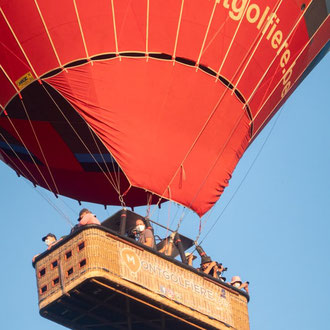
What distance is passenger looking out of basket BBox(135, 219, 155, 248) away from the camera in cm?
1702

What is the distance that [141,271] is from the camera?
53.7 ft

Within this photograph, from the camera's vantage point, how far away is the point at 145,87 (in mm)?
17844

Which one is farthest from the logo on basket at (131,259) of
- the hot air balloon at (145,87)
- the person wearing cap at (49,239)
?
the person wearing cap at (49,239)

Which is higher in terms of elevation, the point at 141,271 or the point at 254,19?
the point at 254,19

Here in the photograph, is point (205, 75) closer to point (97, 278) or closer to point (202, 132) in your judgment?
point (202, 132)

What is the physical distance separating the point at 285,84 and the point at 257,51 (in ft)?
4.07

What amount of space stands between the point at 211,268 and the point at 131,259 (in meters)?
1.72

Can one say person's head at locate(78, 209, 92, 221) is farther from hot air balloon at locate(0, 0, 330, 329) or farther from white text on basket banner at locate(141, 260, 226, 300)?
white text on basket banner at locate(141, 260, 226, 300)

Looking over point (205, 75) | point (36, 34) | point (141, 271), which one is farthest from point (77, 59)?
point (141, 271)

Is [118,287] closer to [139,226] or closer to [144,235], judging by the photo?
[144,235]

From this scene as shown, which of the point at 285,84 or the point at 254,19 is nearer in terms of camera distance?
the point at 254,19

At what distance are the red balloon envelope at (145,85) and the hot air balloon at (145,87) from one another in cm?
1

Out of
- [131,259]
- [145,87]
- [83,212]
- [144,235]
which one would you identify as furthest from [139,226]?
[145,87]

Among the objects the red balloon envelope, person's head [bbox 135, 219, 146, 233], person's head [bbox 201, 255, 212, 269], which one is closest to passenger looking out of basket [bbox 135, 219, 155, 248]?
person's head [bbox 135, 219, 146, 233]
